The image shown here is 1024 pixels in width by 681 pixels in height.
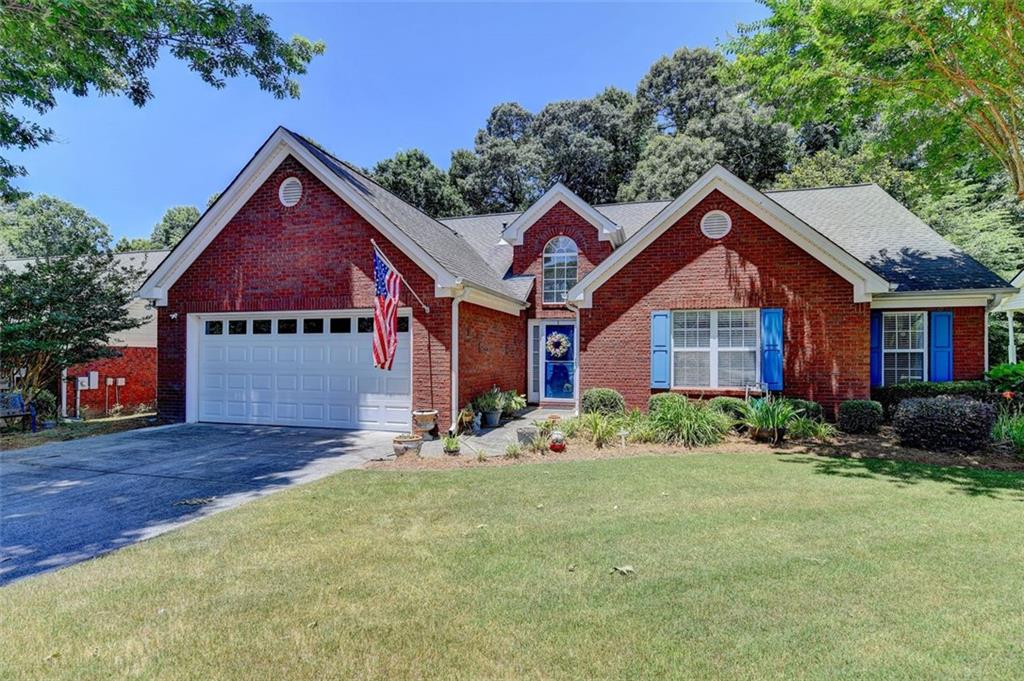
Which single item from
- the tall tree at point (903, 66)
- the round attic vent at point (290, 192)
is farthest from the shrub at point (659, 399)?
the round attic vent at point (290, 192)

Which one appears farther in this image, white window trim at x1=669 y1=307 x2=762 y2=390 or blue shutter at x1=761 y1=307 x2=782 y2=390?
white window trim at x1=669 y1=307 x2=762 y2=390

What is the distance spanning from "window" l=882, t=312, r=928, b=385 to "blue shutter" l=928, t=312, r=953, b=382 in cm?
14

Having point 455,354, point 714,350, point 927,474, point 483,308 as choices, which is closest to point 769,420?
point 714,350

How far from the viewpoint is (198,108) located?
47.6 feet

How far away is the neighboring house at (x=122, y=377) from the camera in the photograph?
16.2 m

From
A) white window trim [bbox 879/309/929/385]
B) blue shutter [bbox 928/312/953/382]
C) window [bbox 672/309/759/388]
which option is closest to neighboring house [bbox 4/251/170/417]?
window [bbox 672/309/759/388]

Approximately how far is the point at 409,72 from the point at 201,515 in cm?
1581

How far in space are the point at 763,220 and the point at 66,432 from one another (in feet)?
55.7

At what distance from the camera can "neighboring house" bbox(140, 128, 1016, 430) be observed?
1152cm

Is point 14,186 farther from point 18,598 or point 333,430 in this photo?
point 18,598

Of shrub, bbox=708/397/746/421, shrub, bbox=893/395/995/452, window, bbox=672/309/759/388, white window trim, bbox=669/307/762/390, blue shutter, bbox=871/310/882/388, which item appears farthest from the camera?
blue shutter, bbox=871/310/882/388

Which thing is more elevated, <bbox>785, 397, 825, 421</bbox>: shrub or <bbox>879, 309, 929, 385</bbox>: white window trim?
<bbox>879, 309, 929, 385</bbox>: white window trim

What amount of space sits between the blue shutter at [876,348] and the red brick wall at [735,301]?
5.08 feet

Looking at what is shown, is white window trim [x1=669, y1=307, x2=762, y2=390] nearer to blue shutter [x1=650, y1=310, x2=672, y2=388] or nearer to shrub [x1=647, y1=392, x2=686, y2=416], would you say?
blue shutter [x1=650, y1=310, x2=672, y2=388]
